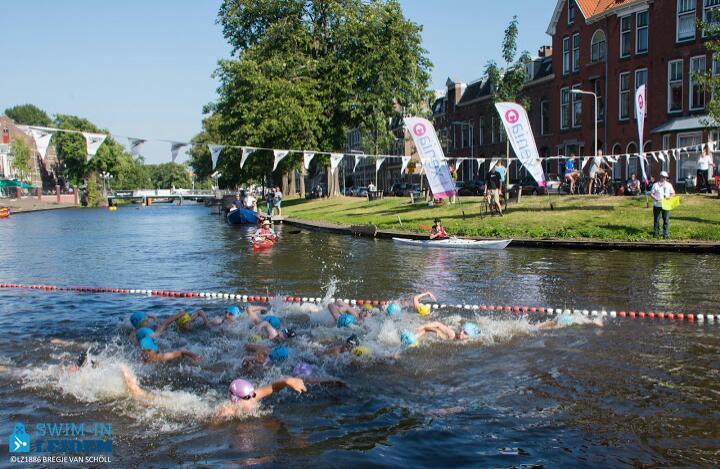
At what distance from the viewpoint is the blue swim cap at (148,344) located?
9.58 m

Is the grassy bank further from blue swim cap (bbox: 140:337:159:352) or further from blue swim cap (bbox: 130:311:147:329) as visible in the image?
blue swim cap (bbox: 140:337:159:352)

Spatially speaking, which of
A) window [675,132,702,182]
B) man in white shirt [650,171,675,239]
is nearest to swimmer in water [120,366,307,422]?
man in white shirt [650,171,675,239]

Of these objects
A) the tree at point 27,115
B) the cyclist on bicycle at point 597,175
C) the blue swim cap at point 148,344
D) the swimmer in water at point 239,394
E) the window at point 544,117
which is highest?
the tree at point 27,115

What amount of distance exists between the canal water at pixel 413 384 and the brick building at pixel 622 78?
26.1 m

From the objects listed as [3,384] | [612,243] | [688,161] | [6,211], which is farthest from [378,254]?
[6,211]

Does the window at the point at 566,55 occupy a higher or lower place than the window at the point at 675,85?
A: higher

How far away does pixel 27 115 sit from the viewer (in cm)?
17538

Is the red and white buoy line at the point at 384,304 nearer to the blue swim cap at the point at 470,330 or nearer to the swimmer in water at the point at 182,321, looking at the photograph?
the blue swim cap at the point at 470,330

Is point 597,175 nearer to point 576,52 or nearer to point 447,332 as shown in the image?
point 576,52

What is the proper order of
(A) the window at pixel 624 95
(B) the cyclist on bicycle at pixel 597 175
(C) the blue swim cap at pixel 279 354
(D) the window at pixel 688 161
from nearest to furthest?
(C) the blue swim cap at pixel 279 354
(B) the cyclist on bicycle at pixel 597 175
(D) the window at pixel 688 161
(A) the window at pixel 624 95

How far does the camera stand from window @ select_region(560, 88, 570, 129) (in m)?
53.0

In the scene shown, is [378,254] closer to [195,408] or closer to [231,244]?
[231,244]

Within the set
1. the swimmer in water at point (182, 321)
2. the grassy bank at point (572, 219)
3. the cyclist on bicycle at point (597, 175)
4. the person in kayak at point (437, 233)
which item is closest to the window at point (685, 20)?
the cyclist on bicycle at point (597, 175)

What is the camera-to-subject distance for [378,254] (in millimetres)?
23516
